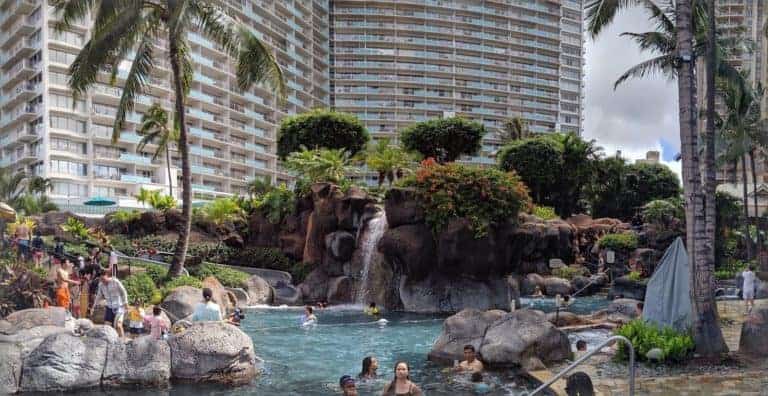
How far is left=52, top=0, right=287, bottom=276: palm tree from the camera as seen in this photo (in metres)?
19.7

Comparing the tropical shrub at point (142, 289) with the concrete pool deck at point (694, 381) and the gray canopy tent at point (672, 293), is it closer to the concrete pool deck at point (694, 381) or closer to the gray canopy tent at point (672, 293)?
the concrete pool deck at point (694, 381)

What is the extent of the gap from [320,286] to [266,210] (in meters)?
8.35

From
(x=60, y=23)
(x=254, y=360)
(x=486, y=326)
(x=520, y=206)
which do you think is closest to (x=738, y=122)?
(x=520, y=206)

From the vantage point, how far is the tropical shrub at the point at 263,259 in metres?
32.6

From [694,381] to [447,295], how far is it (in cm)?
1517

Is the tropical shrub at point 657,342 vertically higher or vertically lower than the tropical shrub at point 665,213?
lower

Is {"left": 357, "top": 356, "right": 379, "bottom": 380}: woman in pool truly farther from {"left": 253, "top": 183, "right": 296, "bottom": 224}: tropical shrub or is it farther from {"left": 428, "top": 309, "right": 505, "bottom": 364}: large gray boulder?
{"left": 253, "top": 183, "right": 296, "bottom": 224}: tropical shrub

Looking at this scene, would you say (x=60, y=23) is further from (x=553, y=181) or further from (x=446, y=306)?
(x=553, y=181)

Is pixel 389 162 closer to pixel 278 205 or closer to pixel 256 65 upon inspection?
pixel 278 205

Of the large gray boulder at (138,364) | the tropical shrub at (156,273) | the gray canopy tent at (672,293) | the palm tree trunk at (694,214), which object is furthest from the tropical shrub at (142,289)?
the palm tree trunk at (694,214)

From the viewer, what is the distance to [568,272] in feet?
121

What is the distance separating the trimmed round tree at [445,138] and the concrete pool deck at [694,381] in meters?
37.2

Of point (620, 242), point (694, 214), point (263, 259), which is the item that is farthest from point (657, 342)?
point (620, 242)

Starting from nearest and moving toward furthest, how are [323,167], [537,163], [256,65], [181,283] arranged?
1. [256,65]
2. [181,283]
3. [323,167]
4. [537,163]
